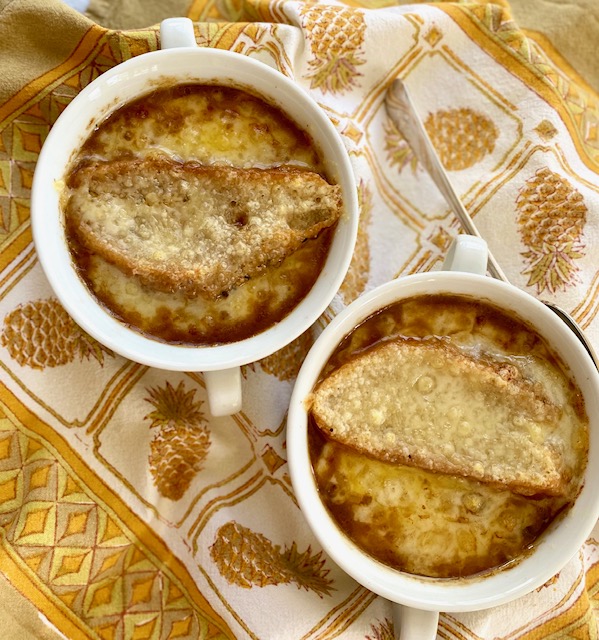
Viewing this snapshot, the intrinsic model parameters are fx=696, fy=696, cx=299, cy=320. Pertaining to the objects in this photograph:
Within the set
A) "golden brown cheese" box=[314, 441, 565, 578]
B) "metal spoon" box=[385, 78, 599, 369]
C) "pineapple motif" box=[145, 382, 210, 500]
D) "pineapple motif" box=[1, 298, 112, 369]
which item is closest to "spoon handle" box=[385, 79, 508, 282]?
"metal spoon" box=[385, 78, 599, 369]

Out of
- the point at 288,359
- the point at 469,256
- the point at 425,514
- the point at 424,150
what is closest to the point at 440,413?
the point at 425,514

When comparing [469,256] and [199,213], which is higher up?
[469,256]

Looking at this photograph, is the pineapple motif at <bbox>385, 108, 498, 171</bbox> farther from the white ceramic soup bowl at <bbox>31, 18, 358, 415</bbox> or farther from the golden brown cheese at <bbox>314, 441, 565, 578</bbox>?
the golden brown cheese at <bbox>314, 441, 565, 578</bbox>

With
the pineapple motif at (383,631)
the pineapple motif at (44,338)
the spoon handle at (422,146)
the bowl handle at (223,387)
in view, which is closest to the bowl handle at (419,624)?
the pineapple motif at (383,631)

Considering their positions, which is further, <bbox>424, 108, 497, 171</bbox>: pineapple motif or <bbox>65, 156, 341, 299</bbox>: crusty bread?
<bbox>424, 108, 497, 171</bbox>: pineapple motif

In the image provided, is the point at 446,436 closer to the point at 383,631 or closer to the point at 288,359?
the point at 288,359

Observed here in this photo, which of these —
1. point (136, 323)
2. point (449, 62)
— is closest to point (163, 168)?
point (136, 323)
